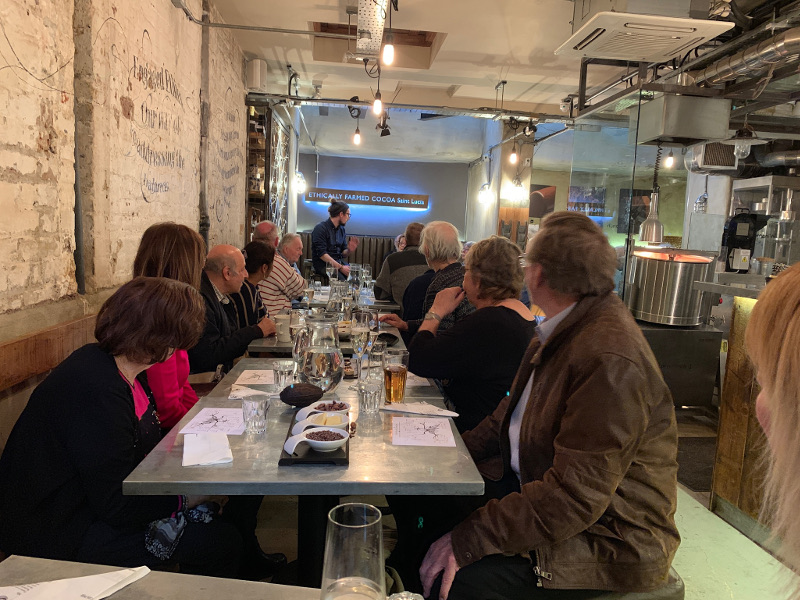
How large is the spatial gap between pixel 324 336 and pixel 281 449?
1.96 ft

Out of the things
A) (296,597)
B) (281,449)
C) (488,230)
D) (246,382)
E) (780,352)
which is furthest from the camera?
(488,230)

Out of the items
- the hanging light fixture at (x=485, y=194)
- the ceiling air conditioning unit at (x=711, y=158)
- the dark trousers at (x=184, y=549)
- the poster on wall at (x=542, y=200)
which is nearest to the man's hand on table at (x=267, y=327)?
the dark trousers at (x=184, y=549)

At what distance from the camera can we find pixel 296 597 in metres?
0.95

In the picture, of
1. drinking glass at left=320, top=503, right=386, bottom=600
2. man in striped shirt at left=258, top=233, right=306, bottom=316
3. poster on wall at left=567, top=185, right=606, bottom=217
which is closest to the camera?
drinking glass at left=320, top=503, right=386, bottom=600

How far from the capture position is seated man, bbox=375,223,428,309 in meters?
5.20

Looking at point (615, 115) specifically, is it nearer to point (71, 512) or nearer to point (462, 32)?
point (462, 32)

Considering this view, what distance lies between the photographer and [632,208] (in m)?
5.18

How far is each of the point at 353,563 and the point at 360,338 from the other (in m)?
1.75

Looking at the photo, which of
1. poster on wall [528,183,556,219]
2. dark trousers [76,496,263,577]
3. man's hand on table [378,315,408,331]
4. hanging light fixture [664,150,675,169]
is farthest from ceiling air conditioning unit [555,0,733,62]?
poster on wall [528,183,556,219]

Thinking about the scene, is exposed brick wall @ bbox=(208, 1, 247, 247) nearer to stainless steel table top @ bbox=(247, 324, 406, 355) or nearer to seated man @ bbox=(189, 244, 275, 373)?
seated man @ bbox=(189, 244, 275, 373)

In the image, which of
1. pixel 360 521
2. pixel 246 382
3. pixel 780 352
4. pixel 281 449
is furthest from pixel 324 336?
pixel 780 352

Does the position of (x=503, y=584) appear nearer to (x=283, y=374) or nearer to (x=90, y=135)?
(x=283, y=374)

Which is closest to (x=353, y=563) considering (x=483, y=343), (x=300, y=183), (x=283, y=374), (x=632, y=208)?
(x=283, y=374)

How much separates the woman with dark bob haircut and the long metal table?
0.44 feet
